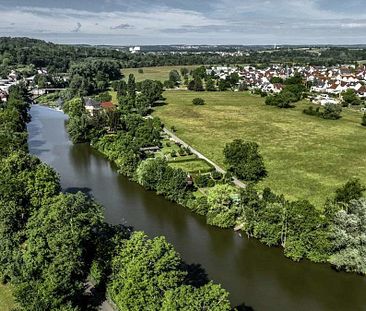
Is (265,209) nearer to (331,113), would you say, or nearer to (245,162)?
(245,162)

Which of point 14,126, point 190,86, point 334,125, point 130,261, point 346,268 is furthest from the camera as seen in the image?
point 190,86

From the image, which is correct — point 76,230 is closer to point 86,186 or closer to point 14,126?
point 86,186

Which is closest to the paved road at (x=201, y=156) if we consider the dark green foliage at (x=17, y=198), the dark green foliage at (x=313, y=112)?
the dark green foliage at (x=17, y=198)

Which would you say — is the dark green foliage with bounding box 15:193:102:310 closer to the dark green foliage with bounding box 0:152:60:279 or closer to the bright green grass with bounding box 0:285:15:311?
the dark green foliage with bounding box 0:152:60:279

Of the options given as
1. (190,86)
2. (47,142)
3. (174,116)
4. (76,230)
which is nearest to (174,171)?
(76,230)

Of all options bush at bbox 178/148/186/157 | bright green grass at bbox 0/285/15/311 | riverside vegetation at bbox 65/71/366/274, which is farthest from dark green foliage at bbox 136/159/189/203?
bright green grass at bbox 0/285/15/311

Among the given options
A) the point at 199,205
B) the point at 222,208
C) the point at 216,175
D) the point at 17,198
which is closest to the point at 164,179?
the point at 199,205
